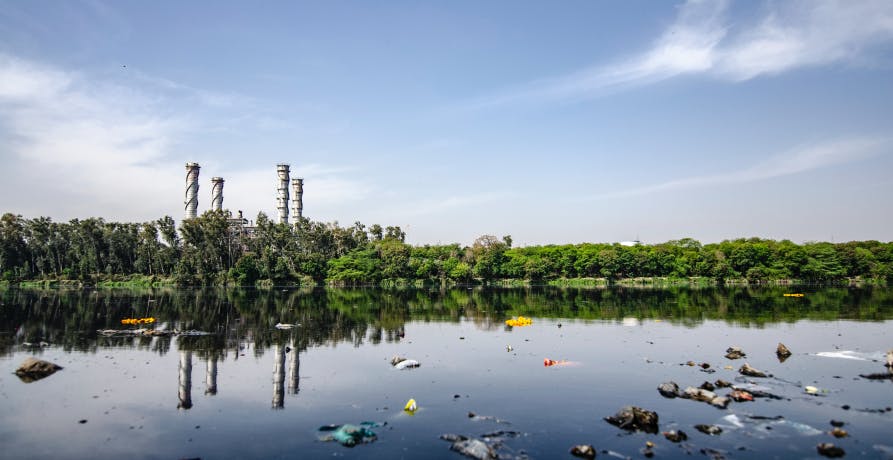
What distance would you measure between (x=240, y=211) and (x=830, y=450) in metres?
122

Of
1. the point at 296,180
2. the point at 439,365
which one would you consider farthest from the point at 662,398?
the point at 296,180

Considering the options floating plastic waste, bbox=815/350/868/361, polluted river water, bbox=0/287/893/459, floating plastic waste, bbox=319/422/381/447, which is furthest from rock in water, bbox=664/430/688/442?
floating plastic waste, bbox=815/350/868/361

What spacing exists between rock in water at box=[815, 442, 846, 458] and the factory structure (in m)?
→ 101

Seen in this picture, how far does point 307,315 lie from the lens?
45.7 m

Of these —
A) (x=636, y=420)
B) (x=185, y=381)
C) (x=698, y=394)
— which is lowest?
(x=636, y=420)

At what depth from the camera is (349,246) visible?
106062 mm

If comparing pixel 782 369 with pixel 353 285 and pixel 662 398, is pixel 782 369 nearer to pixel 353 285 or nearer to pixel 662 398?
pixel 662 398

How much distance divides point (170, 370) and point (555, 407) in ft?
53.0

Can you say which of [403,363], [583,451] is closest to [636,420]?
[583,451]

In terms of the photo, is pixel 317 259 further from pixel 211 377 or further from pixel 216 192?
Answer: pixel 211 377

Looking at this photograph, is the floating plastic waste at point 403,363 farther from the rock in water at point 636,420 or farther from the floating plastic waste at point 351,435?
the rock in water at point 636,420

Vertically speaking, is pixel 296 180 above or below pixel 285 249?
above

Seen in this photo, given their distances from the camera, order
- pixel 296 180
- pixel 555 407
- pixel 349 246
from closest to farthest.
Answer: pixel 555 407 < pixel 349 246 < pixel 296 180

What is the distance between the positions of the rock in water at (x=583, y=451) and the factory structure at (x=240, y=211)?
323ft
